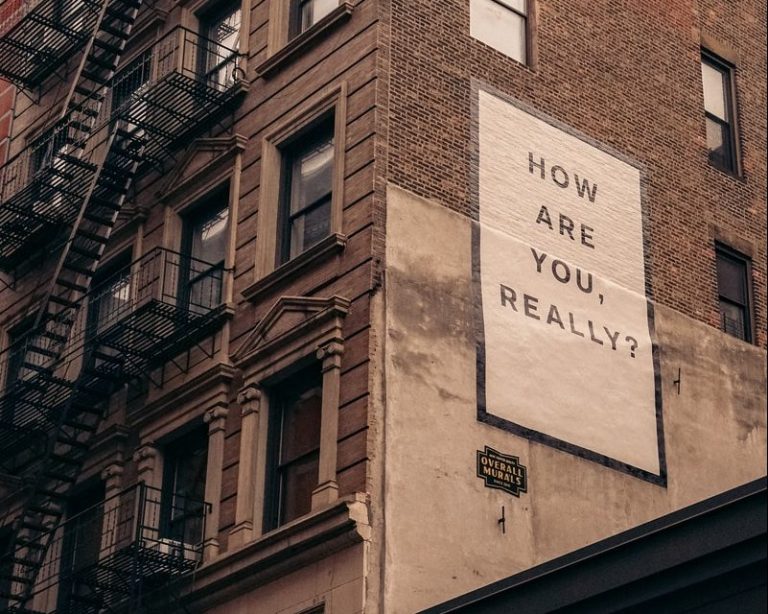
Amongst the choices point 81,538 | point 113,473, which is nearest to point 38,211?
point 113,473

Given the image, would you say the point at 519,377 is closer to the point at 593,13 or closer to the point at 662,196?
the point at 662,196

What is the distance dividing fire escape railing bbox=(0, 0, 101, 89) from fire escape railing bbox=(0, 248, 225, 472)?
5.74m

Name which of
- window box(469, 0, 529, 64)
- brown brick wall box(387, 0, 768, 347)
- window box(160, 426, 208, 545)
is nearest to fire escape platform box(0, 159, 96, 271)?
window box(160, 426, 208, 545)


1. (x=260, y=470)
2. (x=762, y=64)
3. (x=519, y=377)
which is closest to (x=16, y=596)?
(x=260, y=470)

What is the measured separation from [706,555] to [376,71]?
35.2 feet

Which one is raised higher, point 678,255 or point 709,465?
point 678,255

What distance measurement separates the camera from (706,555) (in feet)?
59.9

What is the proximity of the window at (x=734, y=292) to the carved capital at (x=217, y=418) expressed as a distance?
9.09 meters

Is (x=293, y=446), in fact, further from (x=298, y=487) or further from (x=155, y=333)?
(x=155, y=333)

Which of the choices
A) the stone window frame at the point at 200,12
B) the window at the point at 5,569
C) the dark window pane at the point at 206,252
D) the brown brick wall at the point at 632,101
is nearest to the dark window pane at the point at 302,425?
the dark window pane at the point at 206,252

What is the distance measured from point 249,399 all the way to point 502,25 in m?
7.79

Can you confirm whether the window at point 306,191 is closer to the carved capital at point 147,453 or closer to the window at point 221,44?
the window at point 221,44

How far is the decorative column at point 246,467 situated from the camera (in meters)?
25.3

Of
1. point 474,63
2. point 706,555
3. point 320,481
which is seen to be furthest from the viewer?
point 474,63
